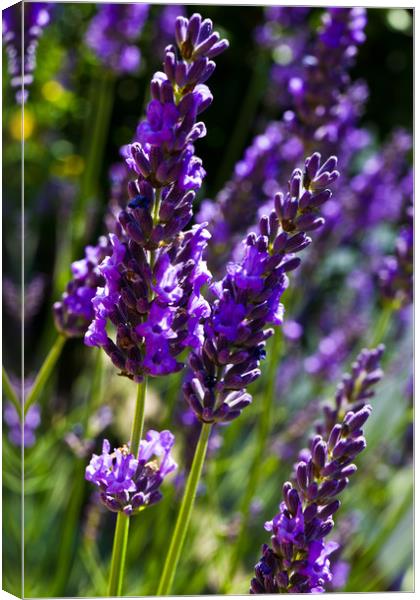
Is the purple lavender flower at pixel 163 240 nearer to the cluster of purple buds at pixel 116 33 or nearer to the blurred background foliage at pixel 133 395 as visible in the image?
→ the blurred background foliage at pixel 133 395

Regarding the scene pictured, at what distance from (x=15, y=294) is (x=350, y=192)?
2.80ft

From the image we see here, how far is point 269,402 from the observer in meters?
1.86

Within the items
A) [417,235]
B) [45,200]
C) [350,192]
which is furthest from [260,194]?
[45,200]

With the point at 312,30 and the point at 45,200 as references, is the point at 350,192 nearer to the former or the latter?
the point at 312,30

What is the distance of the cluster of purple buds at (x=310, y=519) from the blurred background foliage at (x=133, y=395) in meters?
0.68

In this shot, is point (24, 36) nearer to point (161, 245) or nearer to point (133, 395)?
point (161, 245)

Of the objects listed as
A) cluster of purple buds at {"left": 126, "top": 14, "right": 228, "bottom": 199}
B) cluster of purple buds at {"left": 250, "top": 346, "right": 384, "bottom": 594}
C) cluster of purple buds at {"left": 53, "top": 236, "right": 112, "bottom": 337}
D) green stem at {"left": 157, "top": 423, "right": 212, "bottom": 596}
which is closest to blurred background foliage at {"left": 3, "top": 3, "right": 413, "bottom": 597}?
cluster of purple buds at {"left": 53, "top": 236, "right": 112, "bottom": 337}

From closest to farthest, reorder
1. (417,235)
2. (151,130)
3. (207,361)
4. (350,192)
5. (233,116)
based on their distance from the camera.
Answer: (151,130), (207,361), (417,235), (350,192), (233,116)

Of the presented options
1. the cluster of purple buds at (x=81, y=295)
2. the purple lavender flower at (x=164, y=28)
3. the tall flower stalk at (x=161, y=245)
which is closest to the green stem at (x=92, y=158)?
the purple lavender flower at (x=164, y=28)

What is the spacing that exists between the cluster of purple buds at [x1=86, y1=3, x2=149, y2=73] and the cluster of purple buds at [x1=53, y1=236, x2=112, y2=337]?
732 mm

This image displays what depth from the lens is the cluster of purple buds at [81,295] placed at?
150cm

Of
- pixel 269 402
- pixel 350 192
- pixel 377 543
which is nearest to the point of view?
pixel 269 402

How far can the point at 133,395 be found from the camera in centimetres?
258

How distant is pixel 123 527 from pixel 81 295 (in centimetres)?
44
